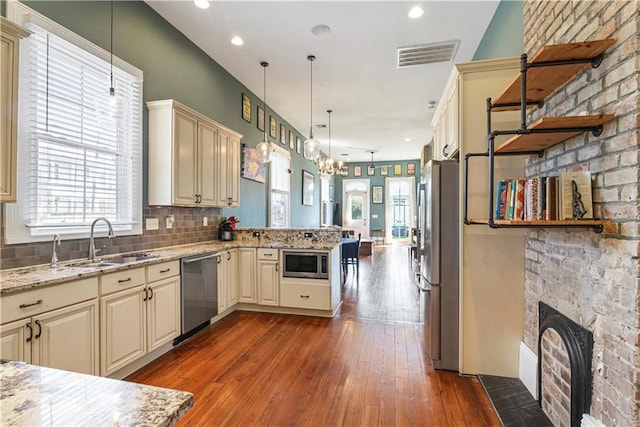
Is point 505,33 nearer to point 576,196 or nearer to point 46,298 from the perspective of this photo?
point 576,196

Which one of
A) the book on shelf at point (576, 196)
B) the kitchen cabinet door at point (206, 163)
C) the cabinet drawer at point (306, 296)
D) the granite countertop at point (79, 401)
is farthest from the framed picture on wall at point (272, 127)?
the granite countertop at point (79, 401)

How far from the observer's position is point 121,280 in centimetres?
223

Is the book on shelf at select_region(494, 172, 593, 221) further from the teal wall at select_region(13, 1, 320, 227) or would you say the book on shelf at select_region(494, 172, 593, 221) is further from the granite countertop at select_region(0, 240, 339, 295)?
the teal wall at select_region(13, 1, 320, 227)

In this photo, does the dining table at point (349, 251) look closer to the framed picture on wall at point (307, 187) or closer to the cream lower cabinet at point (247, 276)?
the cream lower cabinet at point (247, 276)

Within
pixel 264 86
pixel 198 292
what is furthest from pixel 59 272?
pixel 264 86

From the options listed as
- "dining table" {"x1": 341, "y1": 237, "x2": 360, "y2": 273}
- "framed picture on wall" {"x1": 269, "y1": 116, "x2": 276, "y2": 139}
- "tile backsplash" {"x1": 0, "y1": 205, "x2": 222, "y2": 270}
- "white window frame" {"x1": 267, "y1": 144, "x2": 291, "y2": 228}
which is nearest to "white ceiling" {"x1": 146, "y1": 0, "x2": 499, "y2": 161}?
"framed picture on wall" {"x1": 269, "y1": 116, "x2": 276, "y2": 139}

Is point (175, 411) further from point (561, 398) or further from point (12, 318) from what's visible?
→ point (561, 398)

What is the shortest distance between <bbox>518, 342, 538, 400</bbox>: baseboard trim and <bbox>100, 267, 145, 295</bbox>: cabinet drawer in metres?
3.02

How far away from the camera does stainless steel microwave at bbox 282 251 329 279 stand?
12.1ft

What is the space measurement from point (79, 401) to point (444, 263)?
2.46 m

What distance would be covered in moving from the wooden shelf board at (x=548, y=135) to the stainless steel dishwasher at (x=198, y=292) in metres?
2.86

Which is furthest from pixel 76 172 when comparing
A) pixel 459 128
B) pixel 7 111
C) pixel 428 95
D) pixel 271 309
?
pixel 428 95

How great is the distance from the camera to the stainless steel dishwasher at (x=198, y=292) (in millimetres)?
2916

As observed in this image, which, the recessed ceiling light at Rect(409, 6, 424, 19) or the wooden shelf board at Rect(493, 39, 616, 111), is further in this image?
the recessed ceiling light at Rect(409, 6, 424, 19)
